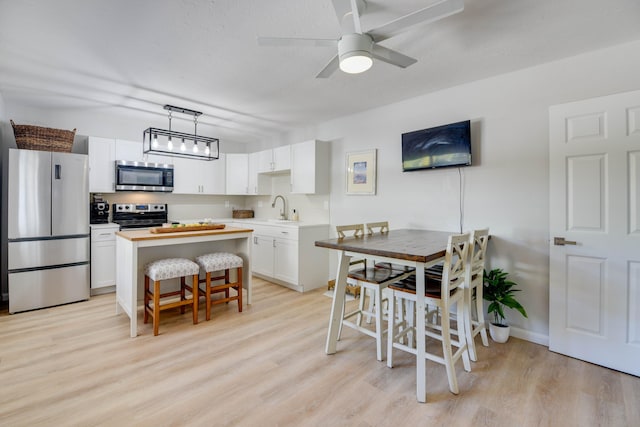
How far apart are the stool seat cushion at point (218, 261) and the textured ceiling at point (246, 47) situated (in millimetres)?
1824

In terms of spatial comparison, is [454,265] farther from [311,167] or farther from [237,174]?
[237,174]

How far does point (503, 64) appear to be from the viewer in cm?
254

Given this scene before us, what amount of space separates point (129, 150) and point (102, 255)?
1523mm

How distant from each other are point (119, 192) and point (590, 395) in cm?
548

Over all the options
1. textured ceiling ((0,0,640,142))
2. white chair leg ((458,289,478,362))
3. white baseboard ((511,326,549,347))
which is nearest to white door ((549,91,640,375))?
white baseboard ((511,326,549,347))

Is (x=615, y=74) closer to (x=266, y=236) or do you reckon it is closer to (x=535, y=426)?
(x=535, y=426)

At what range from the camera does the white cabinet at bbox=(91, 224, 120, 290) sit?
3.67 meters

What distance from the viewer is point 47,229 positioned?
327cm

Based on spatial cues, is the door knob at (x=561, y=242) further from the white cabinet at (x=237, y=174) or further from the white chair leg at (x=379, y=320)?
the white cabinet at (x=237, y=174)

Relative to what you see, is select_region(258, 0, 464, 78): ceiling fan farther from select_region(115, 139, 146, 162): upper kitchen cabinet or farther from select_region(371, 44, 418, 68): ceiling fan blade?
select_region(115, 139, 146, 162): upper kitchen cabinet

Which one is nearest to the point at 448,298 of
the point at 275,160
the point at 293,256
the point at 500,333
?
the point at 500,333

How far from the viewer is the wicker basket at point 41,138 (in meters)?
3.20

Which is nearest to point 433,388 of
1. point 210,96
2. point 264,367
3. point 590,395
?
point 590,395

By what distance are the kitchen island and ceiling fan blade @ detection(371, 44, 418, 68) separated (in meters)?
2.24
